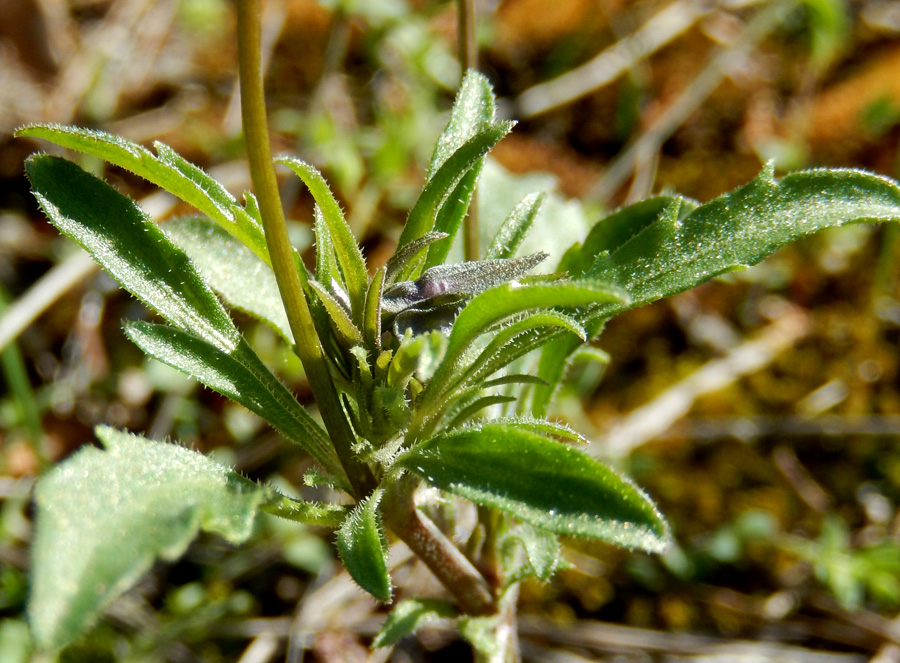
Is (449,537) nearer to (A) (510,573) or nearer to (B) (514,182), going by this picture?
(A) (510,573)

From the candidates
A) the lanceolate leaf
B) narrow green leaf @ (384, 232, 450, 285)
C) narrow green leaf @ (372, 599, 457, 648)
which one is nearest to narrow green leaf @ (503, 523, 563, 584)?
narrow green leaf @ (372, 599, 457, 648)

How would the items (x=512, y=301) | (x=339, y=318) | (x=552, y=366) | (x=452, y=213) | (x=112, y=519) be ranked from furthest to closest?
(x=552, y=366) → (x=452, y=213) → (x=339, y=318) → (x=512, y=301) → (x=112, y=519)

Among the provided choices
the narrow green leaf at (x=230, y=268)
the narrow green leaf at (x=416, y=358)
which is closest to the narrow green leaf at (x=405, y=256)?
the narrow green leaf at (x=416, y=358)

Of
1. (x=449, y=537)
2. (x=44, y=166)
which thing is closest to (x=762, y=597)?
(x=449, y=537)

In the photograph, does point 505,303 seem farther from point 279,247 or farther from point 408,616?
point 408,616

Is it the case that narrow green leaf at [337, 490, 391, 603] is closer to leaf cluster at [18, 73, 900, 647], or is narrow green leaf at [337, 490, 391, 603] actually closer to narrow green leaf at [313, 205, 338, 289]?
leaf cluster at [18, 73, 900, 647]

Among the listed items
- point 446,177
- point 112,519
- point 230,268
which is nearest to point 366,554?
point 112,519
